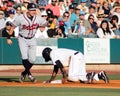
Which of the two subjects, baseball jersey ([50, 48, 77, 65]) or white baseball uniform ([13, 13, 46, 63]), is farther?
white baseball uniform ([13, 13, 46, 63])

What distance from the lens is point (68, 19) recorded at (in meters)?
23.3

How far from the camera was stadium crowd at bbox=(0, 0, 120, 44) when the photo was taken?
2264 centimetres

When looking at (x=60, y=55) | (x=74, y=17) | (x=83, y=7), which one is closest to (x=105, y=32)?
(x=74, y=17)

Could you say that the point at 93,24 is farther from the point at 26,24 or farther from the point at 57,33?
the point at 26,24

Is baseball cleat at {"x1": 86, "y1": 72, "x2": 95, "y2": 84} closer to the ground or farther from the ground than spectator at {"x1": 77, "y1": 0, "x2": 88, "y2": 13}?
closer to the ground

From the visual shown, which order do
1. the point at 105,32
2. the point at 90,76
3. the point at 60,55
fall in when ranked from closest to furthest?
the point at 60,55 → the point at 90,76 → the point at 105,32

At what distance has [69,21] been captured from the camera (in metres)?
23.4

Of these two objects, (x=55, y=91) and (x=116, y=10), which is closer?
(x=55, y=91)

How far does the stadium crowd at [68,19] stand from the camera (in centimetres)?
2264

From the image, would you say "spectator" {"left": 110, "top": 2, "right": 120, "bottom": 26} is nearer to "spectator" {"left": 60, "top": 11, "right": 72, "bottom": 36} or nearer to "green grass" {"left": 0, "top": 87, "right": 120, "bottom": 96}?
"spectator" {"left": 60, "top": 11, "right": 72, "bottom": 36}

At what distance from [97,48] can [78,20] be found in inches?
54.9

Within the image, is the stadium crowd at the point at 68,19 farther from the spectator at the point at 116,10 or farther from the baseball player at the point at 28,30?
the baseball player at the point at 28,30

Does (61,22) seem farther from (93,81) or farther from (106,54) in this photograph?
(93,81)

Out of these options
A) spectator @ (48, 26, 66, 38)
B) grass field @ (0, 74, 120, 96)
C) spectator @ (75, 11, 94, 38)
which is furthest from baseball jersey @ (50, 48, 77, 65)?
spectator @ (75, 11, 94, 38)
